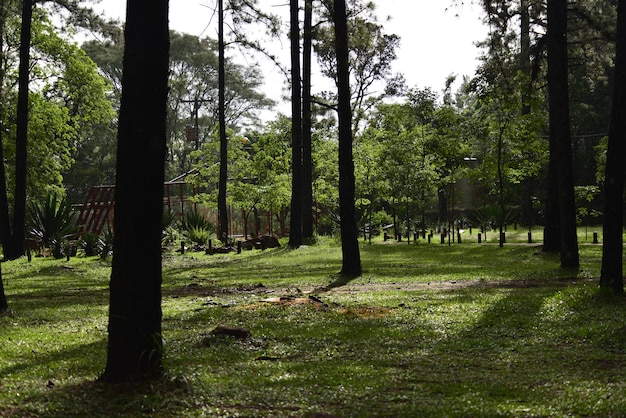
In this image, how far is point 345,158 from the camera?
53.1 feet

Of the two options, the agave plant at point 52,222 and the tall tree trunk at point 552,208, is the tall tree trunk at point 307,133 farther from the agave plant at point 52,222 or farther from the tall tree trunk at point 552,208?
the tall tree trunk at point 552,208

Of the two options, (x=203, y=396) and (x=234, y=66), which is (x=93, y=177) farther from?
(x=203, y=396)

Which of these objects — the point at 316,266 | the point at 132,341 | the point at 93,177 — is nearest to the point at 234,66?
the point at 93,177

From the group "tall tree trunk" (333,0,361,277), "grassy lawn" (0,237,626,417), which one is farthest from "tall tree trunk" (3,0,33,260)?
"tall tree trunk" (333,0,361,277)

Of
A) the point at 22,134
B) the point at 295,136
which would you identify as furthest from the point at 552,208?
the point at 22,134

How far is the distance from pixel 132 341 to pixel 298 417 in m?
1.54

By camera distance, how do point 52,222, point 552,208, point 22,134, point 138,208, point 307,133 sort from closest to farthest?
point 138,208, point 552,208, point 52,222, point 22,134, point 307,133

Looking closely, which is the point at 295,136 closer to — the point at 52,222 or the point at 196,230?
the point at 196,230

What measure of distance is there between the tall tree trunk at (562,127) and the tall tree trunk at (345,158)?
424cm

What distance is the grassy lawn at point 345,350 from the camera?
5.86 metres

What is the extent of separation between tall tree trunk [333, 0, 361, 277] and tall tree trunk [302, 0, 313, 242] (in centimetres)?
1266

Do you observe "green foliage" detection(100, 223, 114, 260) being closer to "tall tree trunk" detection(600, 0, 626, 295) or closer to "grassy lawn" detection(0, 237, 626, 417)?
"grassy lawn" detection(0, 237, 626, 417)

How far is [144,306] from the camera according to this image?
20.5 feet

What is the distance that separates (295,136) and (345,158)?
12324 millimetres
